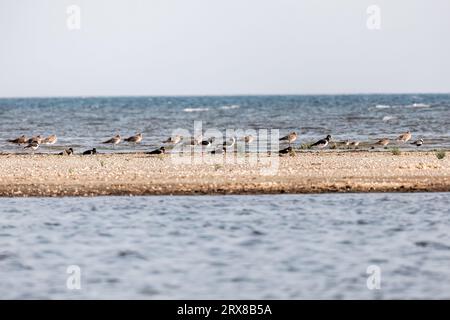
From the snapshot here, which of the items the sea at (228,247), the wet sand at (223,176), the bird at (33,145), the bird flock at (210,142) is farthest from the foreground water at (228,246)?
the bird at (33,145)

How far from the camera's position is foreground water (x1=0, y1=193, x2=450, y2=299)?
1517 centimetres

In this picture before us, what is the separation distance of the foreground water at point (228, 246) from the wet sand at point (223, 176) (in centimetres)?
68

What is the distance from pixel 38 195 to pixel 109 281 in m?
9.65

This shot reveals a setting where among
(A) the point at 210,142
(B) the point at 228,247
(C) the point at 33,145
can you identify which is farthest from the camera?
(A) the point at 210,142

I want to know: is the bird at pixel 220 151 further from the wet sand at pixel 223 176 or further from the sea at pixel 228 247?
the sea at pixel 228 247

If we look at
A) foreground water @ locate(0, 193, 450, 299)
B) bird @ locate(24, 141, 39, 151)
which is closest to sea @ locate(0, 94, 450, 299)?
foreground water @ locate(0, 193, 450, 299)

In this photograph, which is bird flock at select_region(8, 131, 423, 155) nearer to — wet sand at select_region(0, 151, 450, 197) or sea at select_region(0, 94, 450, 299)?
wet sand at select_region(0, 151, 450, 197)

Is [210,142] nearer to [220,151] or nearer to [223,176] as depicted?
[220,151]

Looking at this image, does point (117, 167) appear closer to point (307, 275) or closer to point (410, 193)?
point (410, 193)

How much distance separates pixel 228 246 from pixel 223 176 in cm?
898

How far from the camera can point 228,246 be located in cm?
1831

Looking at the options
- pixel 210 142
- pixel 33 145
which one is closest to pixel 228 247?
pixel 210 142

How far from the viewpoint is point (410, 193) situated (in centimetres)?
2452

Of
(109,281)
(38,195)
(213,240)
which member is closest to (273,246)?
(213,240)
